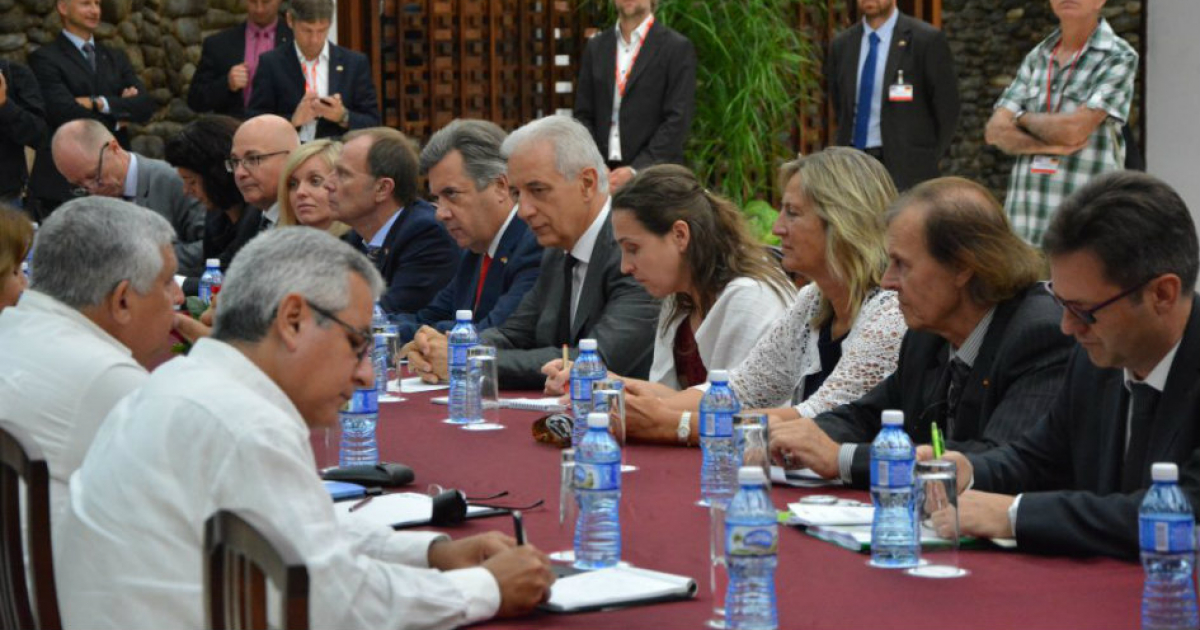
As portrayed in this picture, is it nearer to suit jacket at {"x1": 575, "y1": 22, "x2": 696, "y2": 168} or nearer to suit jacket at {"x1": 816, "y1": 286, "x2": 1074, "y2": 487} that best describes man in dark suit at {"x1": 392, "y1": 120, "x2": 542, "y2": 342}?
suit jacket at {"x1": 816, "y1": 286, "x2": 1074, "y2": 487}

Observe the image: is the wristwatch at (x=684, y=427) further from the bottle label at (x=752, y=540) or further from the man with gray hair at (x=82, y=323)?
the bottle label at (x=752, y=540)

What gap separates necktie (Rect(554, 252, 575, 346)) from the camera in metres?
A: 5.21

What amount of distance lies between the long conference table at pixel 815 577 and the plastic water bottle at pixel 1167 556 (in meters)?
0.04

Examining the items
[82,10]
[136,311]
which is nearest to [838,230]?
[136,311]

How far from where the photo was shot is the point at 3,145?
355 inches

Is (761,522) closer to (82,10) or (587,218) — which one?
(587,218)

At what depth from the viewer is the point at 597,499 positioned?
266 centimetres

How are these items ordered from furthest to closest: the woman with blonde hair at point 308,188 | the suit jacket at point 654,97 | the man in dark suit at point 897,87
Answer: the suit jacket at point 654,97, the man in dark suit at point 897,87, the woman with blonde hair at point 308,188

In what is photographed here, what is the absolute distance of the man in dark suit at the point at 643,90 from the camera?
8.78 m

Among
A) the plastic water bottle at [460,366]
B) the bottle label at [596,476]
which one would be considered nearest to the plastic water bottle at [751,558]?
the bottle label at [596,476]

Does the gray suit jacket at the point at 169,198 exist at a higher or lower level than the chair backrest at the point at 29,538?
higher

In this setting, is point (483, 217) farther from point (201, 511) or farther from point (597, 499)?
point (201, 511)

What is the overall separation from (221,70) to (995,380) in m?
6.92

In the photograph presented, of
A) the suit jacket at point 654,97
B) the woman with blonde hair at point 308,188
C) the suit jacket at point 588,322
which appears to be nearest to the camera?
the suit jacket at point 588,322
